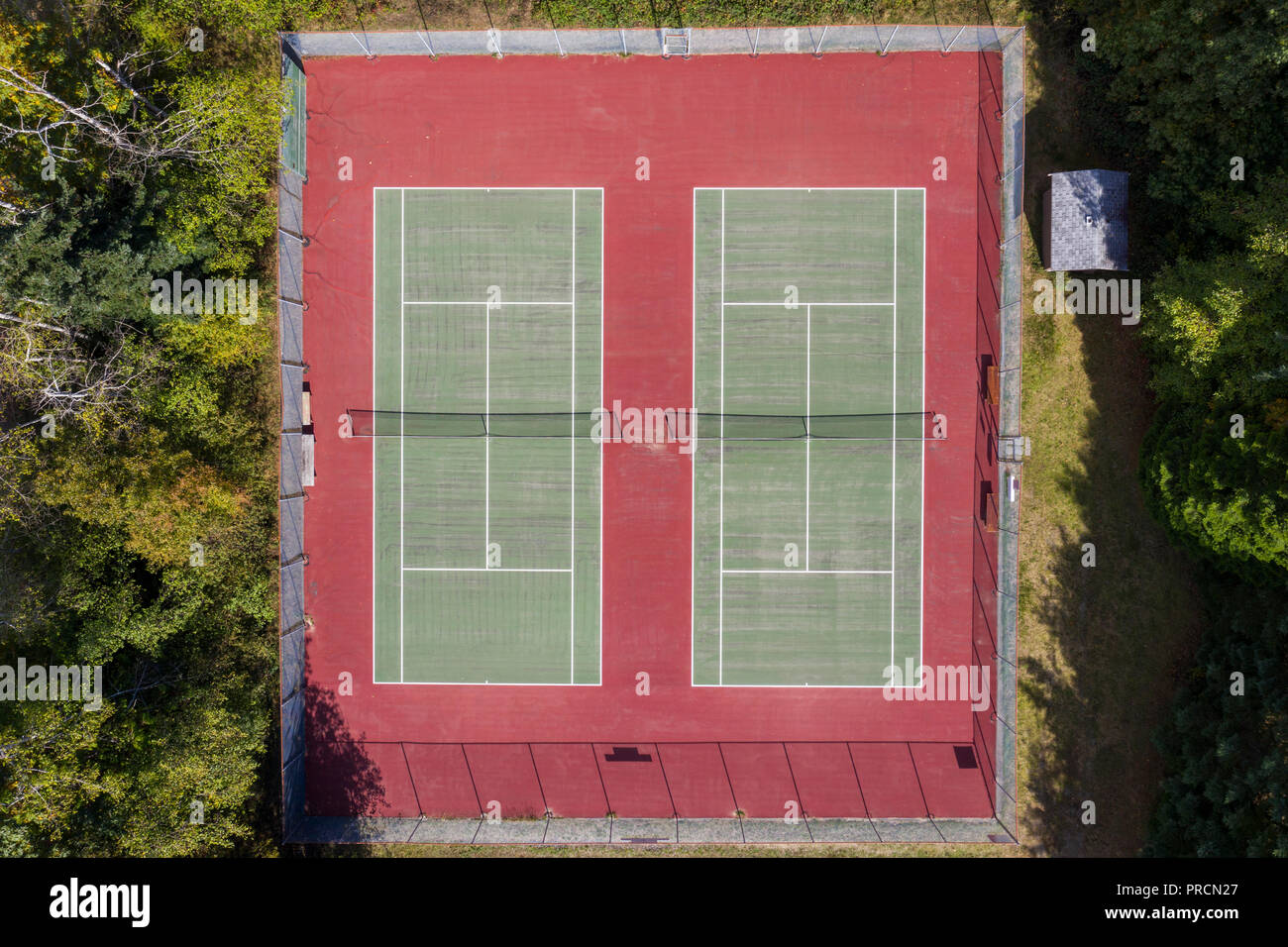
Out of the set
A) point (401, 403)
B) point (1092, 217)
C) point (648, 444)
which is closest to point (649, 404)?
point (648, 444)

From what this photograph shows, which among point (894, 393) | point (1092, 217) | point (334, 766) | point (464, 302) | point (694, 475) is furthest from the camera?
point (334, 766)

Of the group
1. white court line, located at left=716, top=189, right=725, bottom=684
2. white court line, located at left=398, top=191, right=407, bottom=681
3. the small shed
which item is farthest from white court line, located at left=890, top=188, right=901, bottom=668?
white court line, located at left=398, top=191, right=407, bottom=681

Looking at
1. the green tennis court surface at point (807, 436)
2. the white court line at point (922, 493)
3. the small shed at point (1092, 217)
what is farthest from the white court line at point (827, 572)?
the small shed at point (1092, 217)

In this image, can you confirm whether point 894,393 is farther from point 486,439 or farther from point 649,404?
point 486,439

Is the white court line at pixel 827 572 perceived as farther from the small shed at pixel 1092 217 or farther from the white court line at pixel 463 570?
the small shed at pixel 1092 217

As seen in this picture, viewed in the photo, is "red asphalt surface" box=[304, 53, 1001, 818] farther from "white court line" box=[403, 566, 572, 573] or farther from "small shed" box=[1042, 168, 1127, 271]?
"small shed" box=[1042, 168, 1127, 271]

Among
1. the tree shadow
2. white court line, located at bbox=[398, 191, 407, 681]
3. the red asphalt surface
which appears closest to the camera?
the red asphalt surface

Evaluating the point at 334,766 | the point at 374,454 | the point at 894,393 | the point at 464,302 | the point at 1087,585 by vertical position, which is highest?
the point at 464,302
